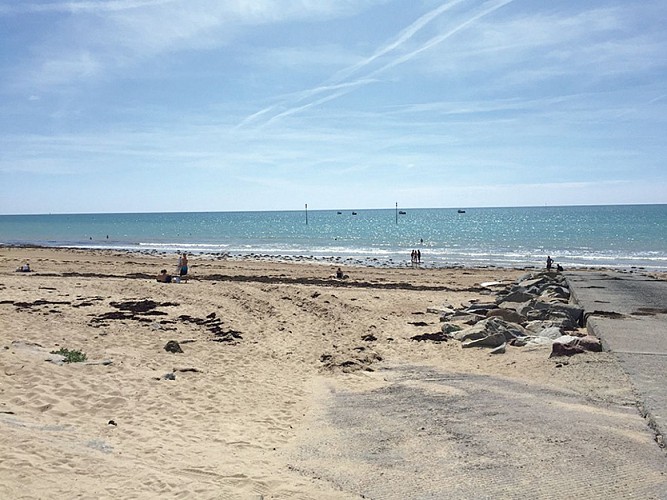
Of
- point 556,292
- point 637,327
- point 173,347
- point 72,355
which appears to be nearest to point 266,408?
point 72,355

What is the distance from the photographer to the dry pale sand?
4.93 meters

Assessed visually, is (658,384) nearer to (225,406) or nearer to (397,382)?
(397,382)

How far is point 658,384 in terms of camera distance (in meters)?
6.77

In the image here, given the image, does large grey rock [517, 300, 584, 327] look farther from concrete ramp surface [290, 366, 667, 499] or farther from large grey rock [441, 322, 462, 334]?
concrete ramp surface [290, 366, 667, 499]

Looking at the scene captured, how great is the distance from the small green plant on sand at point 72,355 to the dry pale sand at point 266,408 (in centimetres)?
21

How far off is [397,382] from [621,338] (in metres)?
3.75

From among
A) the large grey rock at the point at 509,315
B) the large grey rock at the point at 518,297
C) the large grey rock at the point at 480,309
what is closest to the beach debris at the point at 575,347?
the large grey rock at the point at 509,315

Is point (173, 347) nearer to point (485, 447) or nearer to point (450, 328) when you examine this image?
point (450, 328)

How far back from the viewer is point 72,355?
8.85m

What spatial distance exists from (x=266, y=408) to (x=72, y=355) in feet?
11.3

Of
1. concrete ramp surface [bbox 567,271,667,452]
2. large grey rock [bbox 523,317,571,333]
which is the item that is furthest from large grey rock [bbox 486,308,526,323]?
concrete ramp surface [bbox 567,271,667,452]

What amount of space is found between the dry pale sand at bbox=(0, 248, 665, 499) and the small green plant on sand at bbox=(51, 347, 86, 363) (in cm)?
21

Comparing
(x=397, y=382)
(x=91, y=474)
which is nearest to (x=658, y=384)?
(x=397, y=382)

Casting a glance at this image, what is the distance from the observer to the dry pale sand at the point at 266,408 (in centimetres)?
493
